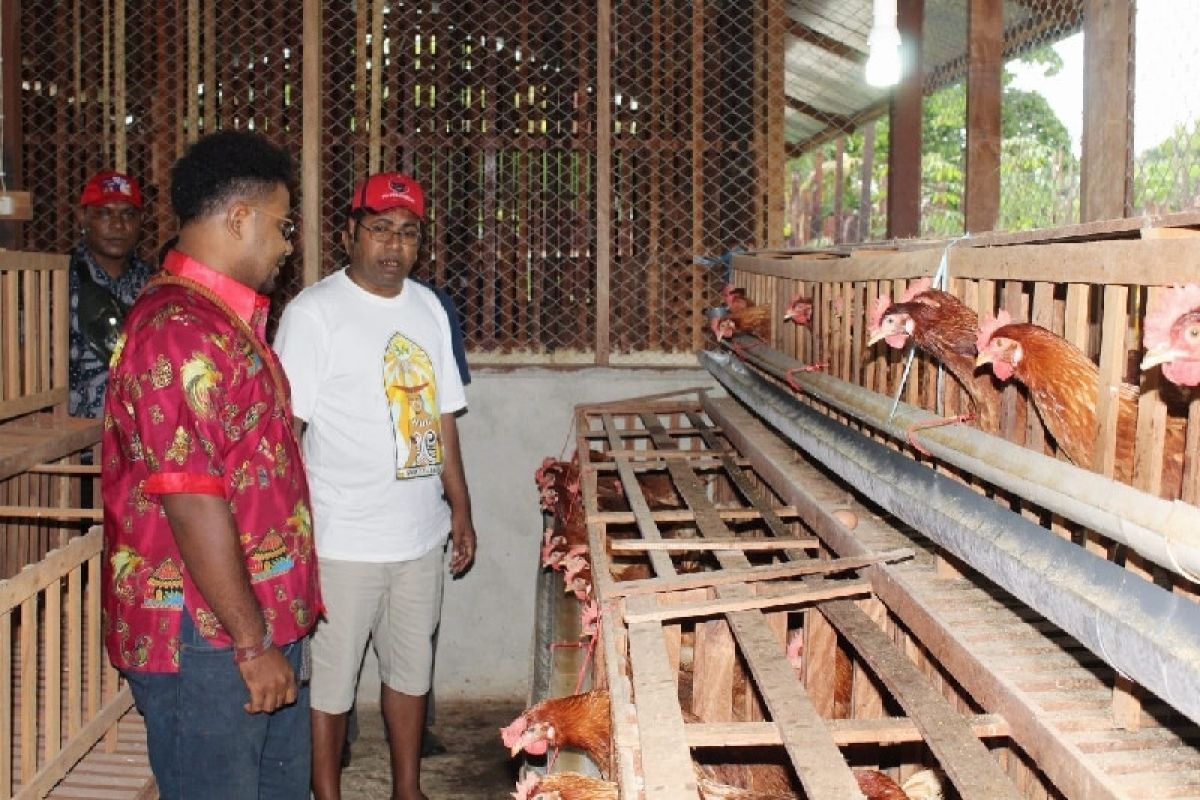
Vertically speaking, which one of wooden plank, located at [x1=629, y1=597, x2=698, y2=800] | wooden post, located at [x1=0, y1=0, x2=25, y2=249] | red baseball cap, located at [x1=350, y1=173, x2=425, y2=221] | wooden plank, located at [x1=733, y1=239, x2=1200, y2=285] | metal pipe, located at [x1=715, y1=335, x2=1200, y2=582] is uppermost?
wooden post, located at [x1=0, y1=0, x2=25, y2=249]

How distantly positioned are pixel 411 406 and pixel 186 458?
1.48 metres

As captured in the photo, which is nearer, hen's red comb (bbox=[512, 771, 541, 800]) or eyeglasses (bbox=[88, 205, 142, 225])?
hen's red comb (bbox=[512, 771, 541, 800])

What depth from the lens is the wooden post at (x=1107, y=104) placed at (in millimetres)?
2713

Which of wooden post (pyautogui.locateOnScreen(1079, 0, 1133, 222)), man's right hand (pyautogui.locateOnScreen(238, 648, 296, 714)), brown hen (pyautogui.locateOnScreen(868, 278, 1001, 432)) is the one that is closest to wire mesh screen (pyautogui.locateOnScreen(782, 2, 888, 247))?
wooden post (pyautogui.locateOnScreen(1079, 0, 1133, 222))

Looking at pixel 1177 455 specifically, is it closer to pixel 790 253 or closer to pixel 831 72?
pixel 790 253

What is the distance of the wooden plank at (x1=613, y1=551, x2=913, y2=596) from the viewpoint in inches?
92.1

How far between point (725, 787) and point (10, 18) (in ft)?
19.3

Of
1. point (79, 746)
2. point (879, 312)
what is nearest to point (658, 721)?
point (879, 312)

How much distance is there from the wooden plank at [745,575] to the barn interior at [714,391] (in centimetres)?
1

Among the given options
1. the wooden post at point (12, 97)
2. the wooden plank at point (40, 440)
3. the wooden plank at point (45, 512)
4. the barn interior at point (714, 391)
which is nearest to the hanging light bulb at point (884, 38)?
the barn interior at point (714, 391)

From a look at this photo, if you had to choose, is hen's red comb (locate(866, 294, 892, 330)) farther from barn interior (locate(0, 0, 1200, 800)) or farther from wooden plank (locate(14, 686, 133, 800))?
wooden plank (locate(14, 686, 133, 800))

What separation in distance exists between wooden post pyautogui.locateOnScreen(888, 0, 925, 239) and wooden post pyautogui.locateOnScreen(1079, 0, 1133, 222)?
2.31 metres

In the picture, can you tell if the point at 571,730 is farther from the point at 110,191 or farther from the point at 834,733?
the point at 110,191

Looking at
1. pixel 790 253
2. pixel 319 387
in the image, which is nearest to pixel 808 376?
pixel 790 253
